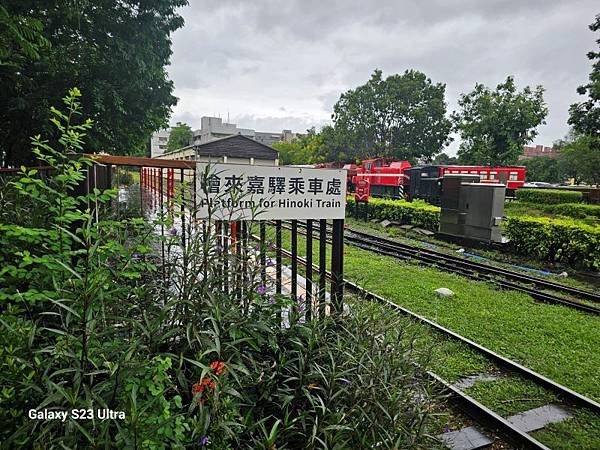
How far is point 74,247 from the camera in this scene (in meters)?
1.98

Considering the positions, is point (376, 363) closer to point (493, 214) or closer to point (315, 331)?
point (315, 331)

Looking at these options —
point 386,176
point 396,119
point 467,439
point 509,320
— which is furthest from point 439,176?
point 396,119

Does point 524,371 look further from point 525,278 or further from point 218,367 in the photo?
point 525,278

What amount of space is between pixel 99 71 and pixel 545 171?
4812 centimetres

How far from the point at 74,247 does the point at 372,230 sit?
478 inches

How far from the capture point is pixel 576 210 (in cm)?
1709

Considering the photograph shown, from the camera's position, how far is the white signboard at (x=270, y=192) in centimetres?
223

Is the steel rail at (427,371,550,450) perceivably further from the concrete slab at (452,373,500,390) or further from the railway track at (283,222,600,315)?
the railway track at (283,222,600,315)

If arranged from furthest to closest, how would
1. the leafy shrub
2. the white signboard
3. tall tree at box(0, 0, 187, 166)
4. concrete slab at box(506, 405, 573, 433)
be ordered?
tall tree at box(0, 0, 187, 166) < concrete slab at box(506, 405, 573, 433) < the white signboard < the leafy shrub

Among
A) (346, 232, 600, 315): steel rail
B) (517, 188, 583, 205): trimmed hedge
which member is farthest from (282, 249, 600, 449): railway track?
(517, 188, 583, 205): trimmed hedge

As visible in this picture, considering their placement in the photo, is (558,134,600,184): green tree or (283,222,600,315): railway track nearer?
(283,222,600,315): railway track

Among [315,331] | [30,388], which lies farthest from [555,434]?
[30,388]

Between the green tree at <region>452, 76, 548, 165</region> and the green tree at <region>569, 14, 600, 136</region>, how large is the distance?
512 centimetres

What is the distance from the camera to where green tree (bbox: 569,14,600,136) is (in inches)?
671
